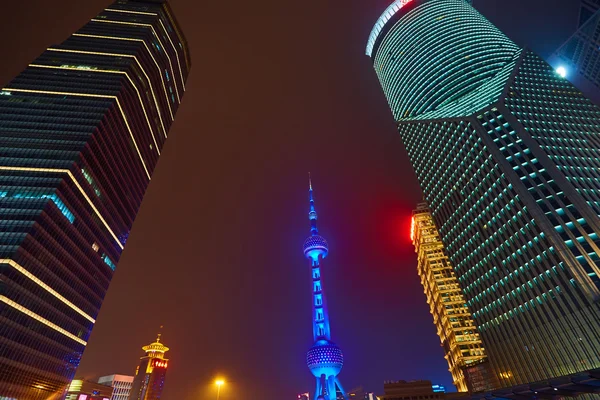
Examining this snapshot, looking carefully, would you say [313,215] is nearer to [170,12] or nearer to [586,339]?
[586,339]

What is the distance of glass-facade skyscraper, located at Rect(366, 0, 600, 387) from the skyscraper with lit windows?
17998 millimetres

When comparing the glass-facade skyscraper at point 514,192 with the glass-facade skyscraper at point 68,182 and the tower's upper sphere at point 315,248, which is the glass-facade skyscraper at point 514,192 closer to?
the tower's upper sphere at point 315,248

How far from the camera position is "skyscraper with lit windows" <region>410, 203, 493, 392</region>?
375ft

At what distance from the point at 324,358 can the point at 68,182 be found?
86.1m

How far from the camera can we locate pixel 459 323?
395 feet

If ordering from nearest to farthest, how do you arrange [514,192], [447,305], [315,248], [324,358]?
[514,192] < [324,358] < [315,248] < [447,305]

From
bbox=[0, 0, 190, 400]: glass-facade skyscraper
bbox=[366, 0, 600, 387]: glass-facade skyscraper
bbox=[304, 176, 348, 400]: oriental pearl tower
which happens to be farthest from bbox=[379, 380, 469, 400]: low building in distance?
bbox=[0, 0, 190, 400]: glass-facade skyscraper

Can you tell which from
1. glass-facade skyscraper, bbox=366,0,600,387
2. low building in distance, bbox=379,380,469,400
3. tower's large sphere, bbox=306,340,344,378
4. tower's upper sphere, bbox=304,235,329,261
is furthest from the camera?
low building in distance, bbox=379,380,469,400

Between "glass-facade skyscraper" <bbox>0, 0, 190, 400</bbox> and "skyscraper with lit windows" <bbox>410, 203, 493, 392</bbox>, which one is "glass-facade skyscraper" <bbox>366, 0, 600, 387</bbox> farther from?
"glass-facade skyscraper" <bbox>0, 0, 190, 400</bbox>

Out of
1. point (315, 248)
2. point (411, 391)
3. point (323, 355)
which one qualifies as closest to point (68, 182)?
point (315, 248)

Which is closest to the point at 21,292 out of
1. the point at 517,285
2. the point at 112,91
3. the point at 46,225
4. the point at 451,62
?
the point at 46,225

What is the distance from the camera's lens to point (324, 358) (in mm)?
95562

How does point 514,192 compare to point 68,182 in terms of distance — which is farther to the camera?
point 68,182

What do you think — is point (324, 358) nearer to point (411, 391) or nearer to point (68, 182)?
point (411, 391)
